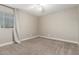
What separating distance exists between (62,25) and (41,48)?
0.61 meters

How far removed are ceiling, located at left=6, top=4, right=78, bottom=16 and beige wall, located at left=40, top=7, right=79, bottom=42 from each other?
0.26 ft

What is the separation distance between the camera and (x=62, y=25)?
168cm

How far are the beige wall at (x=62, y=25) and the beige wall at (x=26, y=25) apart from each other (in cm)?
14

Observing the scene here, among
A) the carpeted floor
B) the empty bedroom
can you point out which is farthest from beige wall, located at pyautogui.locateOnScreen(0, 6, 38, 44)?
the carpeted floor

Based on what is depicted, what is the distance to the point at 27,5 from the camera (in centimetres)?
164

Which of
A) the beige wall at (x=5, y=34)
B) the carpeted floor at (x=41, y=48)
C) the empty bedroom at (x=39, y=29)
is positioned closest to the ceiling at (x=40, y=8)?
the empty bedroom at (x=39, y=29)

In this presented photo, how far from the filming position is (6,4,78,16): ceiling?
5.33 ft

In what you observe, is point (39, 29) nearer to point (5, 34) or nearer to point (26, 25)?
point (26, 25)

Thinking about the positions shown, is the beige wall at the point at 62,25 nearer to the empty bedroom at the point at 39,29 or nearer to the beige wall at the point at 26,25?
the empty bedroom at the point at 39,29

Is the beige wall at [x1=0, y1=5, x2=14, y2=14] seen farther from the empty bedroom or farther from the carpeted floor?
the carpeted floor

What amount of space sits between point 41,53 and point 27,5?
96cm

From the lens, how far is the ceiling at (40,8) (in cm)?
162
